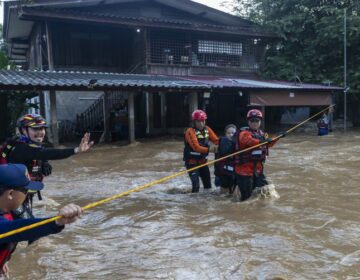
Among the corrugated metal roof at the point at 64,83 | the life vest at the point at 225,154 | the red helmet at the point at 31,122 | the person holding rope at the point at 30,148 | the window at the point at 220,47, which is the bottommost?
the life vest at the point at 225,154

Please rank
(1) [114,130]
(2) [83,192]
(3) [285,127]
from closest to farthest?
(2) [83,192]
(1) [114,130]
(3) [285,127]

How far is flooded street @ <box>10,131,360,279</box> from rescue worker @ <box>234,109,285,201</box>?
380mm

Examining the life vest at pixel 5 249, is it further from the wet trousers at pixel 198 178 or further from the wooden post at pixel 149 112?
the wooden post at pixel 149 112

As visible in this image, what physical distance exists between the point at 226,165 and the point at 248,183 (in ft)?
2.36

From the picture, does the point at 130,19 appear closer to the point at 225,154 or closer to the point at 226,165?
the point at 226,165

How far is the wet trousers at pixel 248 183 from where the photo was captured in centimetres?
612

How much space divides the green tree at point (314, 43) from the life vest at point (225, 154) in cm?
1413

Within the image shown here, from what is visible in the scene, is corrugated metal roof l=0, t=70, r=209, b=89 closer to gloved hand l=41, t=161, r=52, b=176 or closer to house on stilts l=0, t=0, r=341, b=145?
house on stilts l=0, t=0, r=341, b=145

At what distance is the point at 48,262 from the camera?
165 inches

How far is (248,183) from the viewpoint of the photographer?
6.15 meters

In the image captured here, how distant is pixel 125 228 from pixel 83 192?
8.92 feet

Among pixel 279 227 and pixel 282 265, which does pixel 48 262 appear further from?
pixel 279 227

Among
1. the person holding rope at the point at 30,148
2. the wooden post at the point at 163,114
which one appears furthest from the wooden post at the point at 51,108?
the person holding rope at the point at 30,148

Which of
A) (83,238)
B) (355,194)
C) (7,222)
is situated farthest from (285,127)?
(7,222)
